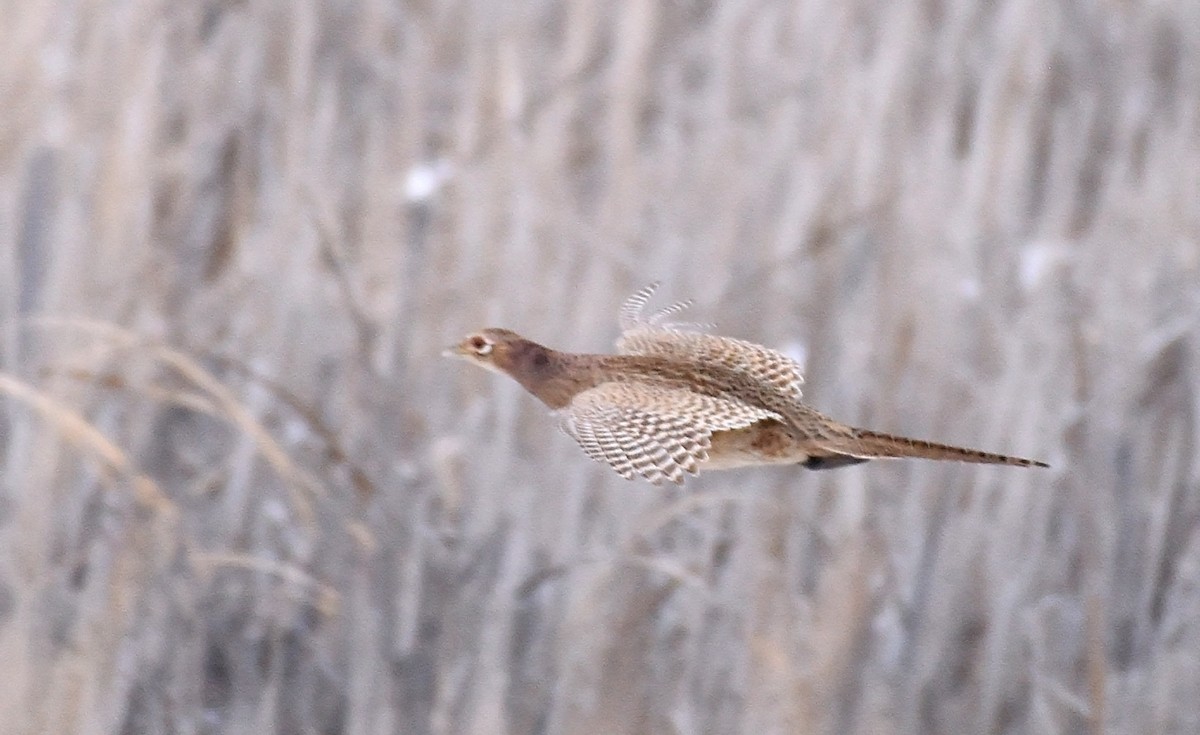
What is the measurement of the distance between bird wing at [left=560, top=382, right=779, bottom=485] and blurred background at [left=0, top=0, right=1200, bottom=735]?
991mm

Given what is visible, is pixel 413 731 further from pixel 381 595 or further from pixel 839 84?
pixel 839 84

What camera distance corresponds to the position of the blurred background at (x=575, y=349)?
2.82 meters

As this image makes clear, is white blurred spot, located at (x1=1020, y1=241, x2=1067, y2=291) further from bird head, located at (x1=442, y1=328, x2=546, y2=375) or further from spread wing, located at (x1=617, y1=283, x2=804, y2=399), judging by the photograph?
bird head, located at (x1=442, y1=328, x2=546, y2=375)

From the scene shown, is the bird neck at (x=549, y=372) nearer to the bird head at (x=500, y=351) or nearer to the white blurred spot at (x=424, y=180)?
the bird head at (x=500, y=351)

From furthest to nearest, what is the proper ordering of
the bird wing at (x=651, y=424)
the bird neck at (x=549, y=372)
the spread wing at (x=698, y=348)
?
the spread wing at (x=698, y=348)
the bird neck at (x=549, y=372)
the bird wing at (x=651, y=424)

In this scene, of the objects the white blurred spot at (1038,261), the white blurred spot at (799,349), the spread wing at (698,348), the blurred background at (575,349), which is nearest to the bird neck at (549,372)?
Result: the spread wing at (698,348)

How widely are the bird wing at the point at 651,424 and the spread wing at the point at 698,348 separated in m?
0.26

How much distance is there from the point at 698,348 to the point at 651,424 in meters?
0.45

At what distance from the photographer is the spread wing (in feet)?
7.04

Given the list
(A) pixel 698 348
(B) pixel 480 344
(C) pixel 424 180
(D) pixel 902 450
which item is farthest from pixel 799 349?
(D) pixel 902 450

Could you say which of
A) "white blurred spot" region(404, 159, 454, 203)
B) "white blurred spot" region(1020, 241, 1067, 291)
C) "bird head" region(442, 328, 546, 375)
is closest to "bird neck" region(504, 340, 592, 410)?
"bird head" region(442, 328, 546, 375)

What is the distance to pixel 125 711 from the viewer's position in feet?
9.18

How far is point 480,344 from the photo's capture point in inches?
79.2

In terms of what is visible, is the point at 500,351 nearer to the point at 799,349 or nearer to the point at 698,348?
the point at 698,348
